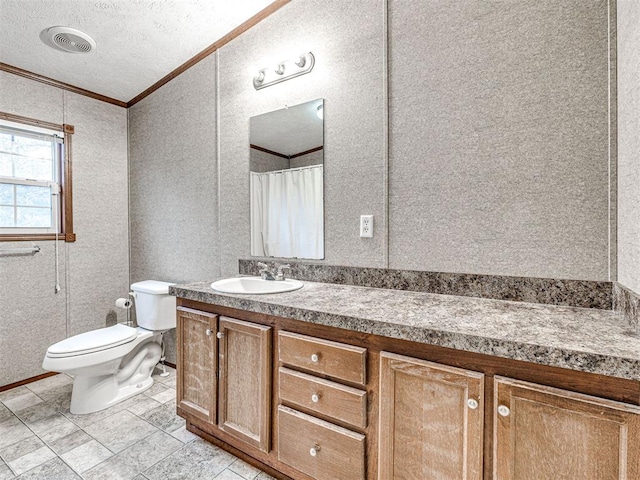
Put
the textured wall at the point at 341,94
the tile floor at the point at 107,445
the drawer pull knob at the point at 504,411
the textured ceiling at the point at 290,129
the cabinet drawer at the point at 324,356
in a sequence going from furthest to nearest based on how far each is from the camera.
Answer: the textured ceiling at the point at 290,129 < the textured wall at the point at 341,94 < the tile floor at the point at 107,445 < the cabinet drawer at the point at 324,356 < the drawer pull knob at the point at 504,411

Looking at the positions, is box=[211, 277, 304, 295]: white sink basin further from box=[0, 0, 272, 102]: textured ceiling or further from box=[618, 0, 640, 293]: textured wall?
box=[0, 0, 272, 102]: textured ceiling

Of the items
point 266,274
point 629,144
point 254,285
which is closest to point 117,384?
point 254,285

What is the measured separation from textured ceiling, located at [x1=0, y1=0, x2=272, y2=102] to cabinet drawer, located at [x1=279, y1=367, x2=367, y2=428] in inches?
85.6

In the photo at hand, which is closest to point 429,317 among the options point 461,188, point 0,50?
point 461,188

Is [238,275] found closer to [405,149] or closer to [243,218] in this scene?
[243,218]

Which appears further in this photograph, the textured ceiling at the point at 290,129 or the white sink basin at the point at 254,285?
the textured ceiling at the point at 290,129

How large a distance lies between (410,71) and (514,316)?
1196 mm

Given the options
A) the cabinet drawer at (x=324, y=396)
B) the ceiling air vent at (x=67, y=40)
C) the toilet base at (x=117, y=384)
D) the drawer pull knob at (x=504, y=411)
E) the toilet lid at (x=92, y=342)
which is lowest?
the toilet base at (x=117, y=384)

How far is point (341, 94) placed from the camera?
1712mm

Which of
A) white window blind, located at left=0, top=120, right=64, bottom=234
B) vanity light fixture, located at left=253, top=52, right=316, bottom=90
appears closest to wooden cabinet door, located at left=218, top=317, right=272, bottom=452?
vanity light fixture, located at left=253, top=52, right=316, bottom=90

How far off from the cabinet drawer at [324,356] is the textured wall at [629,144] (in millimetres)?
876

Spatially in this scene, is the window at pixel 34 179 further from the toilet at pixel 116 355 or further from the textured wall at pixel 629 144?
the textured wall at pixel 629 144

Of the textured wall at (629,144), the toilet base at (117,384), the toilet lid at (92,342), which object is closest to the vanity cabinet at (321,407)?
the textured wall at (629,144)

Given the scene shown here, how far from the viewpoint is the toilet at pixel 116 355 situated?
1907 millimetres
